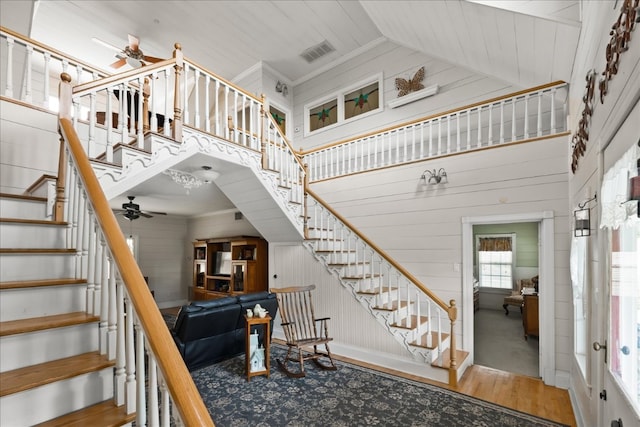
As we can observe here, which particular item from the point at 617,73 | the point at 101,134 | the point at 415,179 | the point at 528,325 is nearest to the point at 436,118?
the point at 415,179

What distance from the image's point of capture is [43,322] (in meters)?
1.43

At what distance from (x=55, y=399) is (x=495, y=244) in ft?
27.9

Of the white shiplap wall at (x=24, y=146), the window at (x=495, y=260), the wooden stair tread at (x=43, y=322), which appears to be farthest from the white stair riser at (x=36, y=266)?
the window at (x=495, y=260)

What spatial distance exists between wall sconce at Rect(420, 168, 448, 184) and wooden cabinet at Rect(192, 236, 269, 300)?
13.2 ft

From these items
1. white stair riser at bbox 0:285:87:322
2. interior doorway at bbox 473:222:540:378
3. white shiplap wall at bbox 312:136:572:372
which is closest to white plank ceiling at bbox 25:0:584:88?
white shiplap wall at bbox 312:136:572:372

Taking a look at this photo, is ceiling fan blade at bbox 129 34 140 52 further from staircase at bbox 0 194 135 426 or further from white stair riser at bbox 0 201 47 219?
staircase at bbox 0 194 135 426

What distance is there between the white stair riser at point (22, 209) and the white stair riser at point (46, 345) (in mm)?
1145

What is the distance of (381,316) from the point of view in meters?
3.93

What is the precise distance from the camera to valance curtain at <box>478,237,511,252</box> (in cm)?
742

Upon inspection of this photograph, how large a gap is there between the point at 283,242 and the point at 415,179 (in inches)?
96.4

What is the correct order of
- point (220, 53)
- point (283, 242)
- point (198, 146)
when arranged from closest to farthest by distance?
point (198, 146) < point (283, 242) < point (220, 53)

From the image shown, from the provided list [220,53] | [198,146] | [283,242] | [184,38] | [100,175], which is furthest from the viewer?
[220,53]

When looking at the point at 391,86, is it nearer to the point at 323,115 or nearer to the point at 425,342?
the point at 323,115

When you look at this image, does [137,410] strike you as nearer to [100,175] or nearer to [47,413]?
[47,413]
